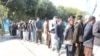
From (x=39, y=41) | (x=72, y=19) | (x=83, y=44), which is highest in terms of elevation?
(x=72, y=19)

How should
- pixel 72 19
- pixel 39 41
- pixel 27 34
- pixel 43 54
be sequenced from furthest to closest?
1. pixel 27 34
2. pixel 39 41
3. pixel 43 54
4. pixel 72 19

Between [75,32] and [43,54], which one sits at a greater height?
[75,32]

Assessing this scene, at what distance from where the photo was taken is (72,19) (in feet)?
37.9

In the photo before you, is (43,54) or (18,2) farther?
(18,2)

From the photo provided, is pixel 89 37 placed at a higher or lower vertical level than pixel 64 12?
higher

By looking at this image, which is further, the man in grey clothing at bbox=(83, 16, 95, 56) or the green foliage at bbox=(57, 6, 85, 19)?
the green foliage at bbox=(57, 6, 85, 19)

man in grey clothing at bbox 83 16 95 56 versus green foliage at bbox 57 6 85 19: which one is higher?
man in grey clothing at bbox 83 16 95 56

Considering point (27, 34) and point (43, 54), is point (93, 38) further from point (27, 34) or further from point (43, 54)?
point (27, 34)

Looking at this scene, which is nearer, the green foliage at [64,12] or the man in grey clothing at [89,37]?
the man in grey clothing at [89,37]

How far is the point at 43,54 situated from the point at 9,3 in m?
27.5

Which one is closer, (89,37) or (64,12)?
(89,37)

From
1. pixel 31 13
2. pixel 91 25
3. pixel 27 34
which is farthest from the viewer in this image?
pixel 31 13

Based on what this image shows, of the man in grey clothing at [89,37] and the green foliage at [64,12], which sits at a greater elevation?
the man in grey clothing at [89,37]

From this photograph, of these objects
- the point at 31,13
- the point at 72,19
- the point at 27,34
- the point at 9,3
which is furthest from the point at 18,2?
the point at 72,19
